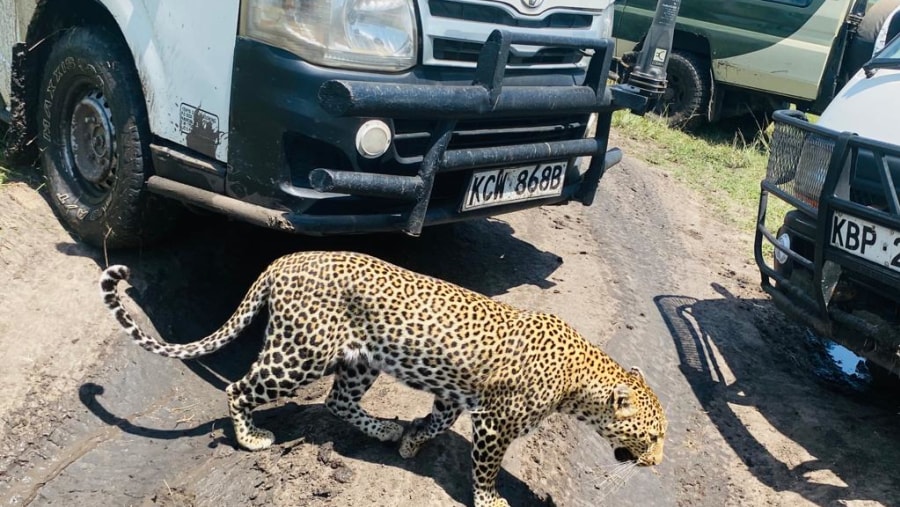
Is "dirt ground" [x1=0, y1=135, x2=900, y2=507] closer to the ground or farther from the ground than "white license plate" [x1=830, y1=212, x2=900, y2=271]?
closer to the ground

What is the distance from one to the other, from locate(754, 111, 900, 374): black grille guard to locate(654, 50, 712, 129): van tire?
5.23 metres

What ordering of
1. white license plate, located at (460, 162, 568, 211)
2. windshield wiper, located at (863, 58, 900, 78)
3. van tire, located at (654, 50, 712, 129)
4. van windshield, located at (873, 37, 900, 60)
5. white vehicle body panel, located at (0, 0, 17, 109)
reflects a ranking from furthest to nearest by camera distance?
van tire, located at (654, 50, 712, 129) < white vehicle body panel, located at (0, 0, 17, 109) < van windshield, located at (873, 37, 900, 60) < windshield wiper, located at (863, 58, 900, 78) < white license plate, located at (460, 162, 568, 211)

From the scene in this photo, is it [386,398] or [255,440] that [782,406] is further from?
[255,440]

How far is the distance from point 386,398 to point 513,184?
1.29 m

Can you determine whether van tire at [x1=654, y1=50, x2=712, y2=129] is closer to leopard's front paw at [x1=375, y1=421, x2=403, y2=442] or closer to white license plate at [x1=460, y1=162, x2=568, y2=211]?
white license plate at [x1=460, y1=162, x2=568, y2=211]

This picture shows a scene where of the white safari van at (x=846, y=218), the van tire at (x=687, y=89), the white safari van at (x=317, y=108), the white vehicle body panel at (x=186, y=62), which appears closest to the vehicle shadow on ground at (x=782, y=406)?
the white safari van at (x=846, y=218)

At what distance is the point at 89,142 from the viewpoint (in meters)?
4.84

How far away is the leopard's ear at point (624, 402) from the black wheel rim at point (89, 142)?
9.17ft

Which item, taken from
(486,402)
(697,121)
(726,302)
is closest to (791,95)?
(697,121)

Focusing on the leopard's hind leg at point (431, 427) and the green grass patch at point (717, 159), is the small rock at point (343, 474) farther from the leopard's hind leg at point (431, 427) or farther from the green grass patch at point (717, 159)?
the green grass patch at point (717, 159)

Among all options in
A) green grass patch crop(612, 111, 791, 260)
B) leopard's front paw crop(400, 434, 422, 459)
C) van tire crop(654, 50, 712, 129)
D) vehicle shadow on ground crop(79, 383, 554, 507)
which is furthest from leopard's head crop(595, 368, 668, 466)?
van tire crop(654, 50, 712, 129)

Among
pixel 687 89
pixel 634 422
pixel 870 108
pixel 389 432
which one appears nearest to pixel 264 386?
pixel 389 432

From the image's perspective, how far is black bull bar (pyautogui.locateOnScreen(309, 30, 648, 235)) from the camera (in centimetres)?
369

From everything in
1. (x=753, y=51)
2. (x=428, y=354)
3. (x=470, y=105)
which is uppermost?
(x=470, y=105)
